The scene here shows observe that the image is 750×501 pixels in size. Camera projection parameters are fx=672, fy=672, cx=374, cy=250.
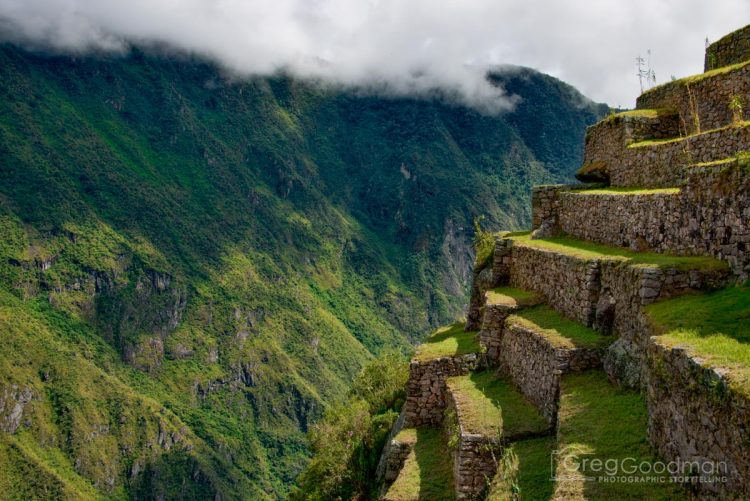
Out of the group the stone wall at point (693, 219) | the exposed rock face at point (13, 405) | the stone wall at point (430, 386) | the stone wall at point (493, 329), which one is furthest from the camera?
the exposed rock face at point (13, 405)

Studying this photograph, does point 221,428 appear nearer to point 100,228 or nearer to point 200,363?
point 200,363

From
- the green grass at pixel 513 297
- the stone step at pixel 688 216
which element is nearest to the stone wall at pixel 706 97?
the stone step at pixel 688 216

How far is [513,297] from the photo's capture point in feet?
52.7

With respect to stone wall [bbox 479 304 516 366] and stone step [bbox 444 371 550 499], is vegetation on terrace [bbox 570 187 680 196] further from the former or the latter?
stone step [bbox 444 371 550 499]

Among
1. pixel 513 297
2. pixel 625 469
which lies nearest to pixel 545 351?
pixel 625 469

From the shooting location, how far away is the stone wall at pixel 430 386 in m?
16.1

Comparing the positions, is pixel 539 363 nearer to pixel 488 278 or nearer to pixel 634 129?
pixel 488 278

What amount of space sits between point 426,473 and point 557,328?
394 centimetres

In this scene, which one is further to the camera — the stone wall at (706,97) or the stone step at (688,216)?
the stone wall at (706,97)

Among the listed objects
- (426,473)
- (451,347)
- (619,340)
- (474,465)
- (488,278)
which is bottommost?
(426,473)

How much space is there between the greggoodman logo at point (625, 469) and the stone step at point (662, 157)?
5.35 m

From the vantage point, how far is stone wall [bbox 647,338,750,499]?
6059 mm

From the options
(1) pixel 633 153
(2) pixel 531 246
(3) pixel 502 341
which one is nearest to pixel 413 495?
(3) pixel 502 341

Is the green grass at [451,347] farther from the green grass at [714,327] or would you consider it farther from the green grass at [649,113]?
the green grass at [714,327]
